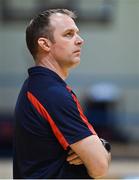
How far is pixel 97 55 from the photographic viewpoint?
13.8 meters

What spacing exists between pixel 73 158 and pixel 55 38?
520mm

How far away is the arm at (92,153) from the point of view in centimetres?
280

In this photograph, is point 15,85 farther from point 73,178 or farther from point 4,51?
point 73,178

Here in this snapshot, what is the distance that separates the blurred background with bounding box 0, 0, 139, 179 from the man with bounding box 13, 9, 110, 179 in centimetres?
962

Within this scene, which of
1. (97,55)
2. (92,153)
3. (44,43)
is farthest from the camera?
(97,55)

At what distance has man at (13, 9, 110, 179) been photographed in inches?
111

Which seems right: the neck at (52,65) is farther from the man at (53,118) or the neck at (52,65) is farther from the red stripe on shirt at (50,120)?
the red stripe on shirt at (50,120)

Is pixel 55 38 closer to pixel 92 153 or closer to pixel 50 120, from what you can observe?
pixel 50 120

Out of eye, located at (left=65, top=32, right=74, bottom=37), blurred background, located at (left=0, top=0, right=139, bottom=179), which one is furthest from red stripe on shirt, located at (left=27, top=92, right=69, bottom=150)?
blurred background, located at (left=0, top=0, right=139, bottom=179)


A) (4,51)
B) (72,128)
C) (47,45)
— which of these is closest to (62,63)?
(47,45)

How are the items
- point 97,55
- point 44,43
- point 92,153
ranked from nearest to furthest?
point 92,153 < point 44,43 < point 97,55

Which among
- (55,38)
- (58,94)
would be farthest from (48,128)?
(55,38)

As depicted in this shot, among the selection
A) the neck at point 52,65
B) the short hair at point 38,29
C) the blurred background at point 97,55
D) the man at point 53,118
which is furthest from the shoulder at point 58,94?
the blurred background at point 97,55

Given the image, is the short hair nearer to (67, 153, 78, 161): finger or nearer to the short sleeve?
the short sleeve
